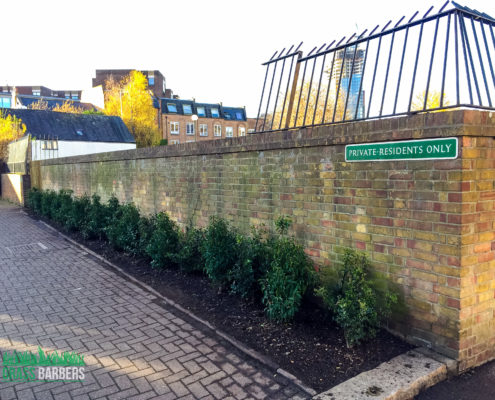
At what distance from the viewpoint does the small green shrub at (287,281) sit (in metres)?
3.96

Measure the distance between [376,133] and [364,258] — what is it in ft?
3.92

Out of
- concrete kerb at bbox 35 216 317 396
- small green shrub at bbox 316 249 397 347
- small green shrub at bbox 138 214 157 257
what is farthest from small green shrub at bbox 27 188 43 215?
small green shrub at bbox 316 249 397 347

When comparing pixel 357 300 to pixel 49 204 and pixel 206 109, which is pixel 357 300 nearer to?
pixel 49 204

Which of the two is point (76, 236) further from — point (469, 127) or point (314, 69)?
point (469, 127)

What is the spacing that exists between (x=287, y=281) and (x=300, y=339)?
0.57m

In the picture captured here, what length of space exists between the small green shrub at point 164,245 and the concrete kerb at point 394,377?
3.25 metres

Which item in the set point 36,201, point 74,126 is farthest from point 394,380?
point 74,126

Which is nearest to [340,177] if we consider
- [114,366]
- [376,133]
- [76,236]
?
[376,133]

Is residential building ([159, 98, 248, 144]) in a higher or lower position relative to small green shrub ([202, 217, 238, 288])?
higher

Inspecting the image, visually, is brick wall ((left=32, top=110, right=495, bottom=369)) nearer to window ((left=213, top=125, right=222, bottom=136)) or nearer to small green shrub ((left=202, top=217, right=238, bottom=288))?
small green shrub ((left=202, top=217, right=238, bottom=288))

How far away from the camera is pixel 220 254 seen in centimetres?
506

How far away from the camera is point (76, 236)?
1025 cm

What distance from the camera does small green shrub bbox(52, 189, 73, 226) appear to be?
38.1 feet
